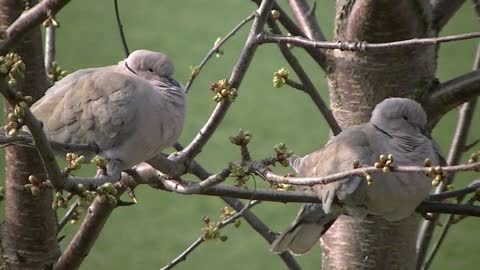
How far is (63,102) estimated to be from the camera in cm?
104

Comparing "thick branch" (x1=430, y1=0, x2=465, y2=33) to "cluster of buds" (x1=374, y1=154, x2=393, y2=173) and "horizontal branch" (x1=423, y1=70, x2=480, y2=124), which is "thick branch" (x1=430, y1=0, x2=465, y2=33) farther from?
"cluster of buds" (x1=374, y1=154, x2=393, y2=173)

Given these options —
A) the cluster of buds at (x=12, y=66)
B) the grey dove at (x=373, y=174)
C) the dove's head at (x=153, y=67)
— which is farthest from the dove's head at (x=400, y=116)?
the cluster of buds at (x=12, y=66)

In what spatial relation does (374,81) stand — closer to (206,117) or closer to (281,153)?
(281,153)

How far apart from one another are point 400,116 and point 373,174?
107 millimetres

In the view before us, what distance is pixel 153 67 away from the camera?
3.67 ft

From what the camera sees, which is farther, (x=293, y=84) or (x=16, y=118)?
(x=293, y=84)

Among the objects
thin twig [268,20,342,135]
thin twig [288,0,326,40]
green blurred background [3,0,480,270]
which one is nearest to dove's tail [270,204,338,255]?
thin twig [268,20,342,135]

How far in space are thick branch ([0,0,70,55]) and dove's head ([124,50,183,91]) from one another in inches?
9.3

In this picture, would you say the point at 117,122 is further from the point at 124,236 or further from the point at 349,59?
the point at 124,236

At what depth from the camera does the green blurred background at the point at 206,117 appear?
117 inches

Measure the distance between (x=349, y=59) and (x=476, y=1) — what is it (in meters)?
0.26

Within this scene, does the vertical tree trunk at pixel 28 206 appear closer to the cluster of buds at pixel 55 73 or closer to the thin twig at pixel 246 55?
the cluster of buds at pixel 55 73

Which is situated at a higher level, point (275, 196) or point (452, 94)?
point (452, 94)

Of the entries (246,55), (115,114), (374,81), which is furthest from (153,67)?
(374,81)
